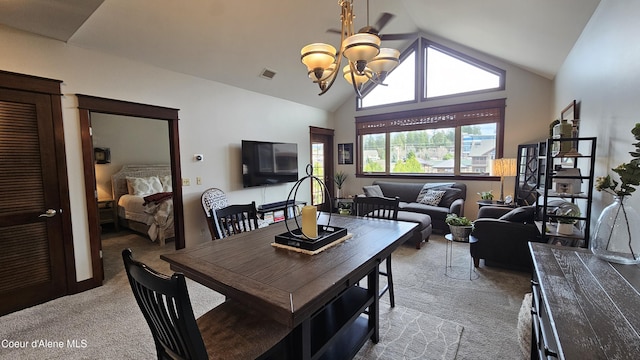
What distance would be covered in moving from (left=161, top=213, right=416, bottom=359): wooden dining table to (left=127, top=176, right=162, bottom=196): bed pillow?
4.92 meters

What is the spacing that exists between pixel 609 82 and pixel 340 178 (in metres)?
5.12

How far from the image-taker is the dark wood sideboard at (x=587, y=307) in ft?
2.65

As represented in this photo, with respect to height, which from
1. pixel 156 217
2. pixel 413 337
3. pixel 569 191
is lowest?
pixel 413 337

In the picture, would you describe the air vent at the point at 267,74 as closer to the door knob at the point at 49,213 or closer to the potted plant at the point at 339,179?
the potted plant at the point at 339,179

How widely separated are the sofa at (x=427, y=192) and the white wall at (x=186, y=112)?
1984mm

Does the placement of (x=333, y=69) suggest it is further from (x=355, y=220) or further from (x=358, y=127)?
(x=358, y=127)

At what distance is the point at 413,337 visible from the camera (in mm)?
2162

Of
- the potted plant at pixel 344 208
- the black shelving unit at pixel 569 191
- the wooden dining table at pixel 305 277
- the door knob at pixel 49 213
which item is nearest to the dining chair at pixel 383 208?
the wooden dining table at pixel 305 277

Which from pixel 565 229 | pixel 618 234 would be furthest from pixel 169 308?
pixel 565 229

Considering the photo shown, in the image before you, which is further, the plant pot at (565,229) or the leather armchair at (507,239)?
the leather armchair at (507,239)

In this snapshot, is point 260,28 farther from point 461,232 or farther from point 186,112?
point 461,232

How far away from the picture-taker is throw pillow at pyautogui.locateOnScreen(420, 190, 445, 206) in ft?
17.1

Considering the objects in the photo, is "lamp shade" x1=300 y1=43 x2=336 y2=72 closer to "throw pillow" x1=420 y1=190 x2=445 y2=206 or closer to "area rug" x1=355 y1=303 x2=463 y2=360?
"area rug" x1=355 y1=303 x2=463 y2=360

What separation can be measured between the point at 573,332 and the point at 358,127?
6.10 metres
